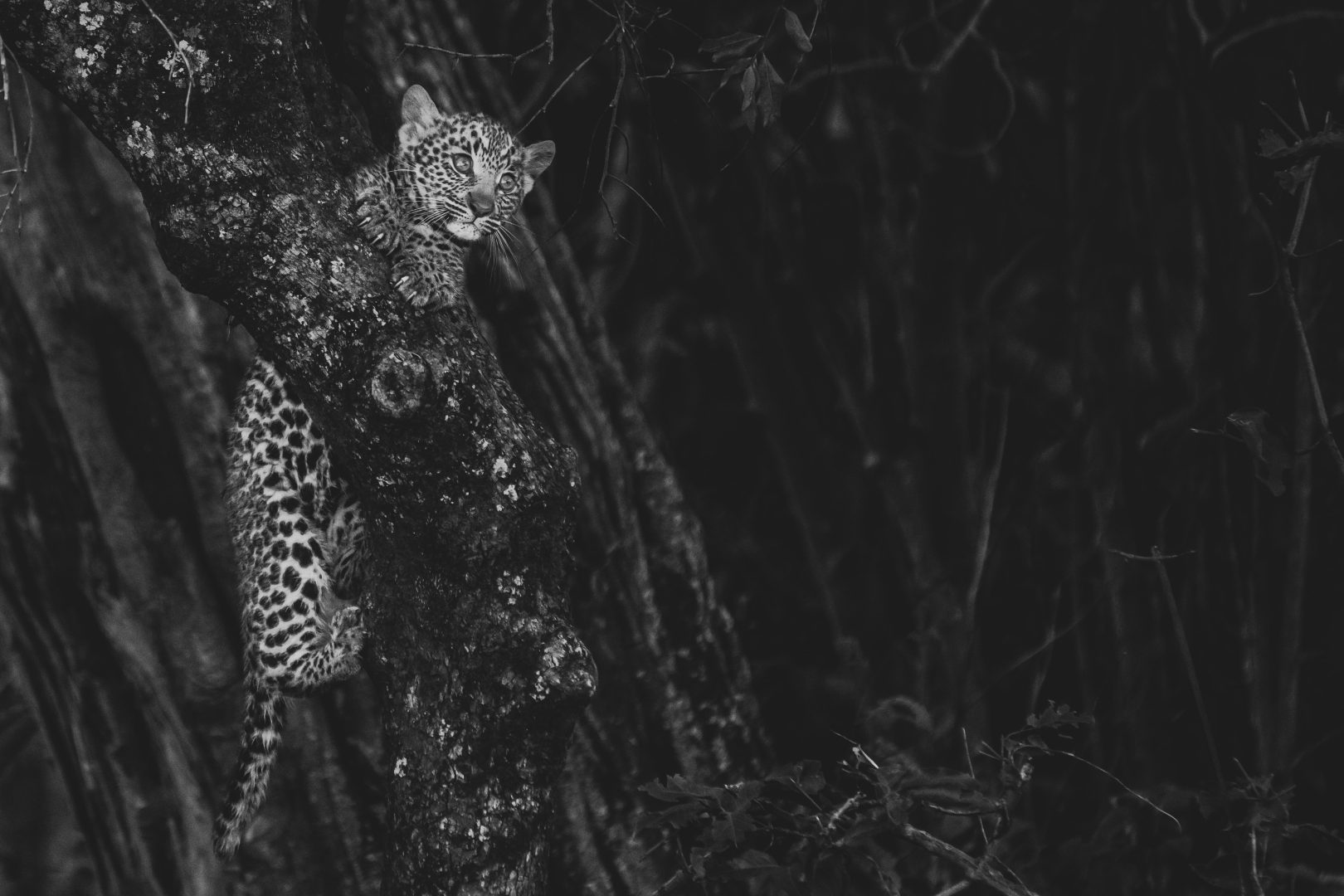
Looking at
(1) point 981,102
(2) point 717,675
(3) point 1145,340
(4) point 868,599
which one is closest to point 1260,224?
(3) point 1145,340

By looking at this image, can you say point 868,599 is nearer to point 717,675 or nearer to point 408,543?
point 717,675

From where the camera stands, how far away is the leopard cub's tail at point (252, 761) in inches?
127

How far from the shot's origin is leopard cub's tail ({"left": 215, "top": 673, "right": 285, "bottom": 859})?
3225 mm

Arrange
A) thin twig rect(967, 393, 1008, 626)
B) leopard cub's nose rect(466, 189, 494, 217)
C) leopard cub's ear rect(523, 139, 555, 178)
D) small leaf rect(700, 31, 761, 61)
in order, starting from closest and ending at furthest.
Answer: small leaf rect(700, 31, 761, 61) → leopard cub's nose rect(466, 189, 494, 217) → leopard cub's ear rect(523, 139, 555, 178) → thin twig rect(967, 393, 1008, 626)

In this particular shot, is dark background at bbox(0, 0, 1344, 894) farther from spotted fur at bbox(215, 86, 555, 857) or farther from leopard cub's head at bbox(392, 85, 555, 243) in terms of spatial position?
spotted fur at bbox(215, 86, 555, 857)

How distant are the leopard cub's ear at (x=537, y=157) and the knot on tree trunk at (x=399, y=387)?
58.0 inches

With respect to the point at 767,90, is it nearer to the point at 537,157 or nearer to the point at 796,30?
the point at 796,30

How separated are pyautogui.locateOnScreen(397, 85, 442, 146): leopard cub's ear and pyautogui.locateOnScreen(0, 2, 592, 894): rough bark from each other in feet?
2.71

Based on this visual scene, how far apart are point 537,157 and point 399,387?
154cm

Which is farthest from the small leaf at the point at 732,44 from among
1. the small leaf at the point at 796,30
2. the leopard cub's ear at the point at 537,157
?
the leopard cub's ear at the point at 537,157

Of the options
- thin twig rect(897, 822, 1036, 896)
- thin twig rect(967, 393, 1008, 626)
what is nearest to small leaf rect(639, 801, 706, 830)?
thin twig rect(897, 822, 1036, 896)

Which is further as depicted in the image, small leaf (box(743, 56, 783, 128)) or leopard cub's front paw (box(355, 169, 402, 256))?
small leaf (box(743, 56, 783, 128))

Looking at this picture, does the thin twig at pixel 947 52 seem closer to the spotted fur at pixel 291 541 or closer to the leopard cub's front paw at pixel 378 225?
the spotted fur at pixel 291 541

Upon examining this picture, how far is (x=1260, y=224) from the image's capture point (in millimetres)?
4484
